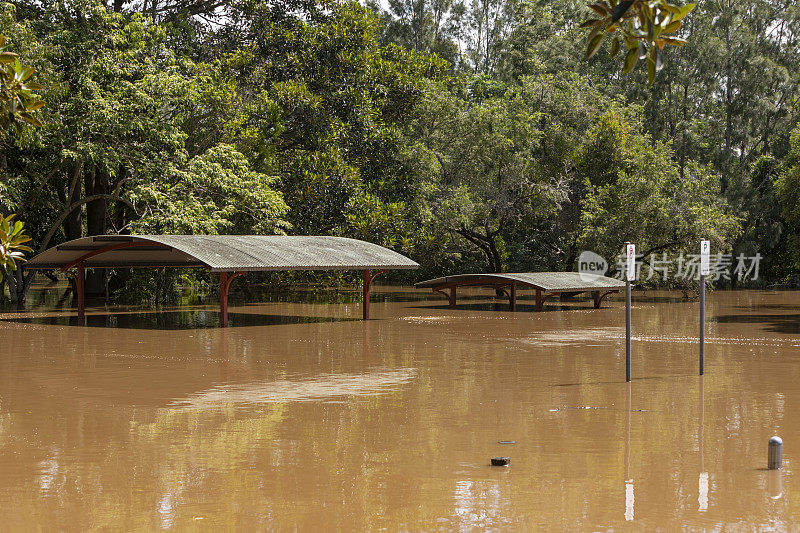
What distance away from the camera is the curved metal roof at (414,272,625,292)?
31.9 metres

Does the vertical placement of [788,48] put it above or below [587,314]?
above

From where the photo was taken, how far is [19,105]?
693 cm

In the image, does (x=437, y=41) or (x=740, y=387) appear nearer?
(x=740, y=387)

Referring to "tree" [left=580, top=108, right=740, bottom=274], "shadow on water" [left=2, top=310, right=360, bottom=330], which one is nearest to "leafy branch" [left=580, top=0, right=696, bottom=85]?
"shadow on water" [left=2, top=310, right=360, bottom=330]

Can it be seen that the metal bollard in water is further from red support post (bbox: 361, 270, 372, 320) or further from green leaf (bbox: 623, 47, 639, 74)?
red support post (bbox: 361, 270, 372, 320)

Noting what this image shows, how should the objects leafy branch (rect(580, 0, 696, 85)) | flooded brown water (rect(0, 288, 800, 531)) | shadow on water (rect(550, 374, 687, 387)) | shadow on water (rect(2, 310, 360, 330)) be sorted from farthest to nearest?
1. shadow on water (rect(2, 310, 360, 330))
2. shadow on water (rect(550, 374, 687, 387))
3. flooded brown water (rect(0, 288, 800, 531))
4. leafy branch (rect(580, 0, 696, 85))

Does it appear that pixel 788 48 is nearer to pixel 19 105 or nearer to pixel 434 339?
pixel 434 339

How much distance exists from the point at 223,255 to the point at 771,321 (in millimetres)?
16544

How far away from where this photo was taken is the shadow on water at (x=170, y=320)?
26.0 m

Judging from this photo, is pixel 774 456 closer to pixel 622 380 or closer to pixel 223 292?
pixel 622 380

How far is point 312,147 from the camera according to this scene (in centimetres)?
4091

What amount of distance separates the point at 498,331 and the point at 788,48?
1603 inches

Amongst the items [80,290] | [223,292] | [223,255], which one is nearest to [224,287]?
[223,292]

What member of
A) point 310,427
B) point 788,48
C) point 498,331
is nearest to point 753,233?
point 788,48
